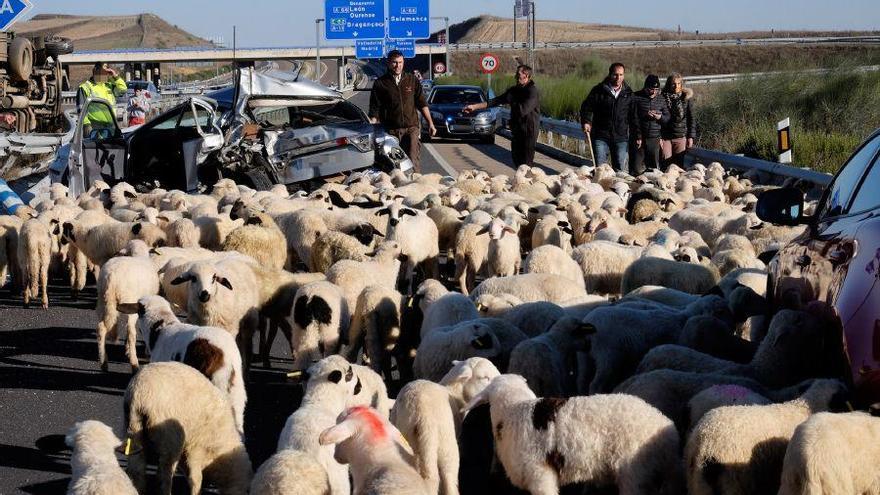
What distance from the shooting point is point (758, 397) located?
6.01 m

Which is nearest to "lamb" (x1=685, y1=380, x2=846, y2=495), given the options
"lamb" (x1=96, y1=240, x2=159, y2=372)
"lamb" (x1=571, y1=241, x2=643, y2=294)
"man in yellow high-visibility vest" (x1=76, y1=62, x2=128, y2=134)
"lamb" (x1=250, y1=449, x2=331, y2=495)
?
"lamb" (x1=250, y1=449, x2=331, y2=495)

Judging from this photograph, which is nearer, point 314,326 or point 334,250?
point 314,326

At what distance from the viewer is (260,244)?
11938 mm

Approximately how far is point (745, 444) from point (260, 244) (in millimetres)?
7151

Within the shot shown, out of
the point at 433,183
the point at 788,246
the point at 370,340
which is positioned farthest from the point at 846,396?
the point at 433,183

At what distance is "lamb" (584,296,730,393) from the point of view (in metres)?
7.89

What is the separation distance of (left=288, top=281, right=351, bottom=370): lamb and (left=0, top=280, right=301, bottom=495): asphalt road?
0.34m

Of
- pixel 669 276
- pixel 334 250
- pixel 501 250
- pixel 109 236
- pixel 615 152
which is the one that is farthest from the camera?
pixel 615 152

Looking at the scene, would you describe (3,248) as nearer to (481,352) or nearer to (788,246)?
(481,352)

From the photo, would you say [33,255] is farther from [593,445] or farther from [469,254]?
[593,445]

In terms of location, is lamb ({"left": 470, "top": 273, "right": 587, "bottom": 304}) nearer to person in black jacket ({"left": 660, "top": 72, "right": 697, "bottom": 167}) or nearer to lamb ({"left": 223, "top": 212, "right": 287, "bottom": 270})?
lamb ({"left": 223, "top": 212, "right": 287, "bottom": 270})

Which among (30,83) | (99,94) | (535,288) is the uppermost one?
(30,83)

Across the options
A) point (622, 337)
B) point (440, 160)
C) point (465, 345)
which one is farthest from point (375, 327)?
point (440, 160)

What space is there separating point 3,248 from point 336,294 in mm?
5429
